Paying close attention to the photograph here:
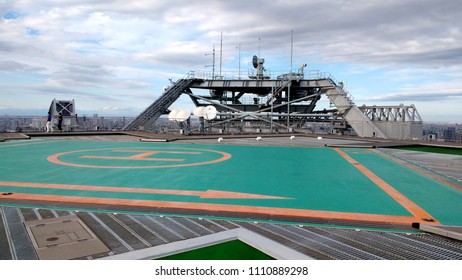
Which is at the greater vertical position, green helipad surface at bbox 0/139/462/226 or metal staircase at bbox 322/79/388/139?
metal staircase at bbox 322/79/388/139

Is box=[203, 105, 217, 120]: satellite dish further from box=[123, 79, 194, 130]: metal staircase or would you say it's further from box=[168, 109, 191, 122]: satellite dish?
box=[123, 79, 194, 130]: metal staircase

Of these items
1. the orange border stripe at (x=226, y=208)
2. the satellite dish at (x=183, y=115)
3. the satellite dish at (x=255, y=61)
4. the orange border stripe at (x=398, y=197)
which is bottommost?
the orange border stripe at (x=226, y=208)

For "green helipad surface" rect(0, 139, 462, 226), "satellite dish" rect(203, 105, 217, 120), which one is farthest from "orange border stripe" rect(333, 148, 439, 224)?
"satellite dish" rect(203, 105, 217, 120)

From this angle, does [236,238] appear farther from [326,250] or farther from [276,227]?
[326,250]

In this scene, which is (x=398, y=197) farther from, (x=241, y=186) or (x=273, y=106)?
(x=273, y=106)

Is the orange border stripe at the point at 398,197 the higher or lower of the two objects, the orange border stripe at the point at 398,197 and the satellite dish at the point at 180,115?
the lower

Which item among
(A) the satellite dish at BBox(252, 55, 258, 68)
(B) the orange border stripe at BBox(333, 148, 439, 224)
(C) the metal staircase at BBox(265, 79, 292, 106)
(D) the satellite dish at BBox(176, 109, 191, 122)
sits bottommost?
(B) the orange border stripe at BBox(333, 148, 439, 224)

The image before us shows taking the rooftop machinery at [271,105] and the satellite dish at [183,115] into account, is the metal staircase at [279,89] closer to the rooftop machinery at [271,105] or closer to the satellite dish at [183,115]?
the rooftop machinery at [271,105]

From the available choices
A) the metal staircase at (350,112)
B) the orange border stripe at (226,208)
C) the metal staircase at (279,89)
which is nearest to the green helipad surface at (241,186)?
the orange border stripe at (226,208)
